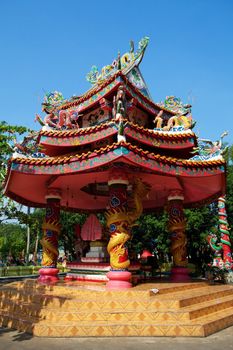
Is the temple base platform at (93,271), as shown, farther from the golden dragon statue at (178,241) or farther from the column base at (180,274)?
the golden dragon statue at (178,241)

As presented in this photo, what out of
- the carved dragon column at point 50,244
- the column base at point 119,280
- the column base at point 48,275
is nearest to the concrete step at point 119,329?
the column base at point 119,280

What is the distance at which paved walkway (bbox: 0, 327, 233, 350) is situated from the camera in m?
6.52

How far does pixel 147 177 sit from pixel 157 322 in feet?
19.4

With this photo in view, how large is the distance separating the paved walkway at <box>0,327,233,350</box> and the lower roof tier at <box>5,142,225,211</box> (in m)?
5.01

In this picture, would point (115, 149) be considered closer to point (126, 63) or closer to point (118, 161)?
point (118, 161)

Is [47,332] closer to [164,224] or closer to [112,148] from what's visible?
[112,148]

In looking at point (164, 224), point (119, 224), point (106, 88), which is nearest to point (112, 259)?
point (119, 224)

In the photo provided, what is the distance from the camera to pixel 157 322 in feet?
25.3

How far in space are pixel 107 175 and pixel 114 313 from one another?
5.43 metres

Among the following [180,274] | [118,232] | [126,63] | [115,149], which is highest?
[126,63]

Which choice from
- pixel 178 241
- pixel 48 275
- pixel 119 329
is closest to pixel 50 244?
pixel 48 275

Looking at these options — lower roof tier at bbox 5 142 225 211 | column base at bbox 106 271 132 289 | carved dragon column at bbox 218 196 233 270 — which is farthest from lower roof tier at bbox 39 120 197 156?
carved dragon column at bbox 218 196 233 270

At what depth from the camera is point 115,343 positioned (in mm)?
6797

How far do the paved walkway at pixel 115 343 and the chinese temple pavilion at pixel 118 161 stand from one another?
2815 mm
